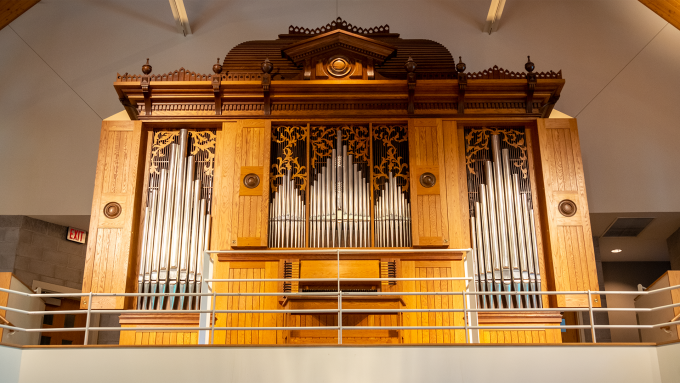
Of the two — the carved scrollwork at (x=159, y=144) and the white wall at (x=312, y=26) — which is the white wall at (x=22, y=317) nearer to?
the white wall at (x=312, y=26)

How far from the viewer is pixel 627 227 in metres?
11.0

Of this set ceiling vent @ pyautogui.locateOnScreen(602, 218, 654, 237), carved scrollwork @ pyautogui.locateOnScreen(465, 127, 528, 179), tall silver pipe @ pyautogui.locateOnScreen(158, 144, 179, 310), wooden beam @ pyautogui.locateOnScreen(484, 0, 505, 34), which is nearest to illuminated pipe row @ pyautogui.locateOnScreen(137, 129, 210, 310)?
tall silver pipe @ pyautogui.locateOnScreen(158, 144, 179, 310)

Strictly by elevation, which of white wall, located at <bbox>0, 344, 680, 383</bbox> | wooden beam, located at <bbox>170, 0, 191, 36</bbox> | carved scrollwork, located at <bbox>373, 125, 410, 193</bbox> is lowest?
white wall, located at <bbox>0, 344, 680, 383</bbox>

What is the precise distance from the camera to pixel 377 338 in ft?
24.5

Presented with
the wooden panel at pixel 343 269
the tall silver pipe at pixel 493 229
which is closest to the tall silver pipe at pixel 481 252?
the tall silver pipe at pixel 493 229

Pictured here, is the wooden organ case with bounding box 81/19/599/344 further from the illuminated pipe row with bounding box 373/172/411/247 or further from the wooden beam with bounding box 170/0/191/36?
the wooden beam with bounding box 170/0/191/36

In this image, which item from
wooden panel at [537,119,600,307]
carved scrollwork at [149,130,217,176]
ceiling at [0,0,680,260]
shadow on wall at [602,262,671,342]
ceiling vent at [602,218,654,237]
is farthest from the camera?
shadow on wall at [602,262,671,342]

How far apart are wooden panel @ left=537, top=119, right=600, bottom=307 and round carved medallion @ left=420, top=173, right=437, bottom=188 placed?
136 cm

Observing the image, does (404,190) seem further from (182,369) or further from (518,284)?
(182,369)

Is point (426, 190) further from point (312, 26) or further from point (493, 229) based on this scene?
point (312, 26)

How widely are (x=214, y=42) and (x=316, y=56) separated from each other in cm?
254

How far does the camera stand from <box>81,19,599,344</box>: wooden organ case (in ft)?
26.7

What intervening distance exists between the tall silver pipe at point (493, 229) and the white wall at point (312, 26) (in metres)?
2.41

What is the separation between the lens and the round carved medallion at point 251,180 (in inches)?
339
